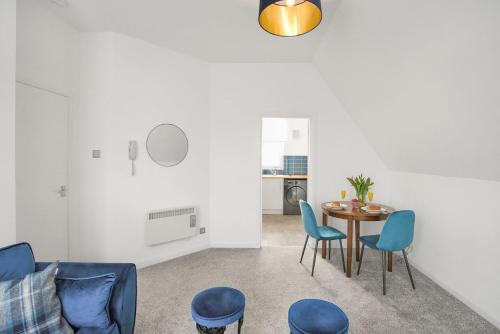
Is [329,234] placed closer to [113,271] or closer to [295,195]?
[113,271]

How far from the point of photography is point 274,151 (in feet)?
21.1

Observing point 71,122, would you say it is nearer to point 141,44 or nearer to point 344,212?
point 141,44

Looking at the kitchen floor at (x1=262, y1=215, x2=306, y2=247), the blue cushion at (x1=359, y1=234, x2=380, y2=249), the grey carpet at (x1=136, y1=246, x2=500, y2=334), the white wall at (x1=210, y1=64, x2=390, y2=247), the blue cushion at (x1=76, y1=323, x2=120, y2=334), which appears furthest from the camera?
the kitchen floor at (x1=262, y1=215, x2=306, y2=247)

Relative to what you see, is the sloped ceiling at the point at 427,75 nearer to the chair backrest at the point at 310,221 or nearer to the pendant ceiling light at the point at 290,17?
the pendant ceiling light at the point at 290,17

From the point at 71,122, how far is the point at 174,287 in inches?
84.4

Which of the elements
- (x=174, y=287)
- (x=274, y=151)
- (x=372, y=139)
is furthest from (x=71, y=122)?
(x=274, y=151)

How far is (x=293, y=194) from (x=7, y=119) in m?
4.97

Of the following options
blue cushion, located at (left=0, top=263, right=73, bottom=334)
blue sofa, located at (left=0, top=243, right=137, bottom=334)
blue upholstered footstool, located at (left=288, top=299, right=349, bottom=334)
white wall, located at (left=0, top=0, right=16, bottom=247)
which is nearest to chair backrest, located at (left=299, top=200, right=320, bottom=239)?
blue upholstered footstool, located at (left=288, top=299, right=349, bottom=334)

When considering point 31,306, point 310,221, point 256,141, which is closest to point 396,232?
point 310,221

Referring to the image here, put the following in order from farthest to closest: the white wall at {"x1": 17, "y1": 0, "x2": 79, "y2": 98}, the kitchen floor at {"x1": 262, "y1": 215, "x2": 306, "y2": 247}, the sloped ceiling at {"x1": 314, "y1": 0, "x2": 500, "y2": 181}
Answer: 1. the kitchen floor at {"x1": 262, "y1": 215, "x2": 306, "y2": 247}
2. the white wall at {"x1": 17, "y1": 0, "x2": 79, "y2": 98}
3. the sloped ceiling at {"x1": 314, "y1": 0, "x2": 500, "y2": 181}

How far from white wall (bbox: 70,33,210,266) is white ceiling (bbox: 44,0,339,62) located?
0.22 meters

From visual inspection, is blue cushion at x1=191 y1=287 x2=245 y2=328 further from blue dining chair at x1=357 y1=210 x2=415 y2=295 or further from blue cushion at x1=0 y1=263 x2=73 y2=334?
blue dining chair at x1=357 y1=210 x2=415 y2=295

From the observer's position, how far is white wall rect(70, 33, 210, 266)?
2.95 metres

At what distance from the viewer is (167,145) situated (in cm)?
335
